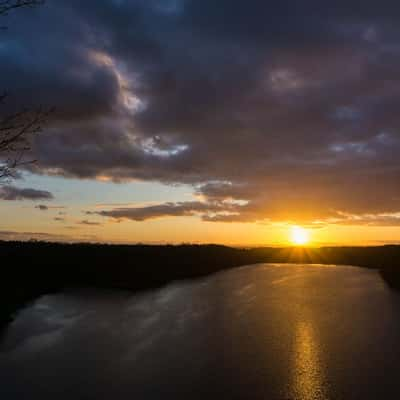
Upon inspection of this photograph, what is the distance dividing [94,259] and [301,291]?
47.4m

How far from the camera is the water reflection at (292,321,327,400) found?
635 inches

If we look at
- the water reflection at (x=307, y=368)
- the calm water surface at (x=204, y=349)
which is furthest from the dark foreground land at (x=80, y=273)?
the water reflection at (x=307, y=368)

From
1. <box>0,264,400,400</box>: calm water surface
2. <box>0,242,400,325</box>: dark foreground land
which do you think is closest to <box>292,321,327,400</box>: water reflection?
<box>0,264,400,400</box>: calm water surface

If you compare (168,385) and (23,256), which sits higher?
(23,256)

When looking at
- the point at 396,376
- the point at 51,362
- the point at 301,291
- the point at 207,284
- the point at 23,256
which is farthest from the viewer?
the point at 23,256

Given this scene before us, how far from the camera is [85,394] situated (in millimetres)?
16453

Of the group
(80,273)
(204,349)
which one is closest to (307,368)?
(204,349)

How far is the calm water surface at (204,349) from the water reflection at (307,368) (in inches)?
1.9

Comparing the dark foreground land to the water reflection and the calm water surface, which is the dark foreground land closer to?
the calm water surface

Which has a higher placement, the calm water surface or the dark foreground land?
the dark foreground land

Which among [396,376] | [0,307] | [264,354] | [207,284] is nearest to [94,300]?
[0,307]

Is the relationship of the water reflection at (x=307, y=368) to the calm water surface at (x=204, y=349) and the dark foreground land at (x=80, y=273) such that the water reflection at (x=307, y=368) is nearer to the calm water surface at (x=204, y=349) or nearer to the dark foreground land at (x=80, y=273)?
the calm water surface at (x=204, y=349)

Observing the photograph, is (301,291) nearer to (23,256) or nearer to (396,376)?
(396,376)

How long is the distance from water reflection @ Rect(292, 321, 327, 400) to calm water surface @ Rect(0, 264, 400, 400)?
0.16 ft
